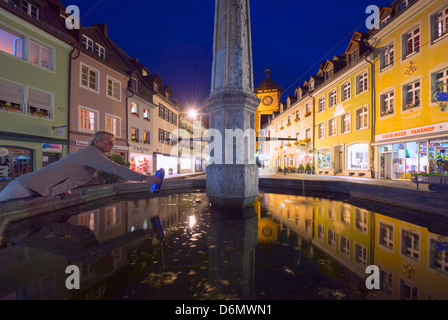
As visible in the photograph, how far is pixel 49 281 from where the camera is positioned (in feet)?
5.96

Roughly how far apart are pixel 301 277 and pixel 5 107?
53.0ft

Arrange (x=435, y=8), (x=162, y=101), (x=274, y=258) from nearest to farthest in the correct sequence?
(x=274, y=258) → (x=435, y=8) → (x=162, y=101)

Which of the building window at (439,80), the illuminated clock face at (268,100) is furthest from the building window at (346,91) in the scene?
the illuminated clock face at (268,100)

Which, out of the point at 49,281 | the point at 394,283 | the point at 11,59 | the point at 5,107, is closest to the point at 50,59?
the point at 11,59

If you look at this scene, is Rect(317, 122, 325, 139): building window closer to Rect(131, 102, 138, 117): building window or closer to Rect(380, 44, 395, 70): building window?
Rect(380, 44, 395, 70): building window

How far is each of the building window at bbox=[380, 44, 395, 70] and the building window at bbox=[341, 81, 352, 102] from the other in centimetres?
369

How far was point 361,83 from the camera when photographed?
19078 millimetres

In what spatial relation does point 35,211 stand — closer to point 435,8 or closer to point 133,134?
point 133,134

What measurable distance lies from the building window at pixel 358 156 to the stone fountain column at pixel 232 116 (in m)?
17.2

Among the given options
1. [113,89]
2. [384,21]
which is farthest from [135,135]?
[384,21]

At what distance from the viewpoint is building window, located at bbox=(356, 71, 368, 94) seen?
18.4m

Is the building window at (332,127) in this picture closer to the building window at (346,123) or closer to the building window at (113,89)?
the building window at (346,123)

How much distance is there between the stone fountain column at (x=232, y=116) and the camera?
4.92 meters
